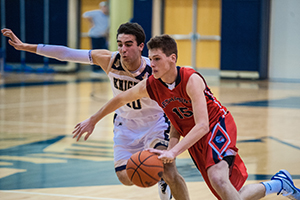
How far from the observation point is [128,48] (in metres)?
3.92

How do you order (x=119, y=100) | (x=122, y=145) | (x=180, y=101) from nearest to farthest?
(x=180, y=101) < (x=119, y=100) < (x=122, y=145)

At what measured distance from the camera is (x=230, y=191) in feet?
10.1

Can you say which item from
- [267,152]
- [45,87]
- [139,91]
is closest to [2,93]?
[45,87]

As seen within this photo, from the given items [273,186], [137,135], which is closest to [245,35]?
[137,135]

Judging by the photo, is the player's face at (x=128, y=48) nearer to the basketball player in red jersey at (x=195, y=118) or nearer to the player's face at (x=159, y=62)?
the basketball player in red jersey at (x=195, y=118)

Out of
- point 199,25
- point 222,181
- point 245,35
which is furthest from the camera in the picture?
point 199,25

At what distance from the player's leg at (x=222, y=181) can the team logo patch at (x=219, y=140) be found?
82 millimetres

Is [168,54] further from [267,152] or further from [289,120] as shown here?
[289,120]

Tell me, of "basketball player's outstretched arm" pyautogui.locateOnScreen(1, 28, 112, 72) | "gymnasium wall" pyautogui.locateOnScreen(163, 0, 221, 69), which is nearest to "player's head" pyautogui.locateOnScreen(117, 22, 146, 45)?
"basketball player's outstretched arm" pyautogui.locateOnScreen(1, 28, 112, 72)

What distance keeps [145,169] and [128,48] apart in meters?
1.12

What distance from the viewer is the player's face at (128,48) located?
388 centimetres

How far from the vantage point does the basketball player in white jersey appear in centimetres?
394

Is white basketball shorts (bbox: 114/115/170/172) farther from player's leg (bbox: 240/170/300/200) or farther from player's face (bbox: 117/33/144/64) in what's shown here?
player's leg (bbox: 240/170/300/200)

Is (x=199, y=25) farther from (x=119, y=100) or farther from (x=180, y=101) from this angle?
(x=180, y=101)
